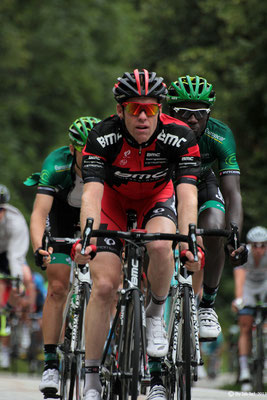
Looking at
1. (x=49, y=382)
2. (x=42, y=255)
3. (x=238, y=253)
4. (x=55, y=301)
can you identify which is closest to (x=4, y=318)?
(x=55, y=301)

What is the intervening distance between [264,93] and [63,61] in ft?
43.7

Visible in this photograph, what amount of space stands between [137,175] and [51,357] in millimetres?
2141

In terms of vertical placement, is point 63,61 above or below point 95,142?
above

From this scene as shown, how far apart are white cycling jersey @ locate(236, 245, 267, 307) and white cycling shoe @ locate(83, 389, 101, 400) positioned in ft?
28.2

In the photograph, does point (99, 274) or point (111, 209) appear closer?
point (99, 274)

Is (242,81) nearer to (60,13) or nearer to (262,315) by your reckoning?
(262,315)

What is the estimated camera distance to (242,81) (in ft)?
78.7

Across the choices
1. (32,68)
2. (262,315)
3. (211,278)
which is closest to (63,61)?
(32,68)

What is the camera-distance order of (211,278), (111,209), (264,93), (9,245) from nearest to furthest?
(111,209), (211,278), (9,245), (264,93)

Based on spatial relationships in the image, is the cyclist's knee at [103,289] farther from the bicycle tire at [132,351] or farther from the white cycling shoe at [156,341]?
the white cycling shoe at [156,341]

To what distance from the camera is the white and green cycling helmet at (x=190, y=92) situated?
8.16 m

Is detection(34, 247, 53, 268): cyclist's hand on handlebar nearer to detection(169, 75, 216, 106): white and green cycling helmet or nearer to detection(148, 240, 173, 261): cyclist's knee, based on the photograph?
detection(148, 240, 173, 261): cyclist's knee

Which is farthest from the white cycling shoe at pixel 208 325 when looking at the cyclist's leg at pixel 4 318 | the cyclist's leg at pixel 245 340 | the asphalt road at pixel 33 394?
the cyclist's leg at pixel 245 340

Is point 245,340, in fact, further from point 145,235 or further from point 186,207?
point 145,235
